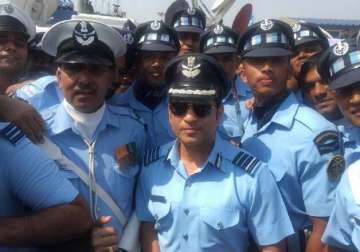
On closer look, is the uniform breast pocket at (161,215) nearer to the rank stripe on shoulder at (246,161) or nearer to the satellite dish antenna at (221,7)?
the rank stripe on shoulder at (246,161)

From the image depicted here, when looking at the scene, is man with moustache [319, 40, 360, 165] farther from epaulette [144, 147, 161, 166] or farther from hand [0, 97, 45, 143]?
hand [0, 97, 45, 143]

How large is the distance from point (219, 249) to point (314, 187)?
63cm

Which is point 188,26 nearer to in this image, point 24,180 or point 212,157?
point 212,157

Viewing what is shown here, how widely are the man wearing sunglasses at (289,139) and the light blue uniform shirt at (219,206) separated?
27 cm

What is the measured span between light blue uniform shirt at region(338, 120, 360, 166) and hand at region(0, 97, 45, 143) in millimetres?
1557

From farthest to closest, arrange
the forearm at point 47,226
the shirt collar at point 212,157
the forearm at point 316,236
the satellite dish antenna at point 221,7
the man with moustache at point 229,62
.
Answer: the satellite dish antenna at point 221,7 → the man with moustache at point 229,62 → the forearm at point 316,236 → the shirt collar at point 212,157 → the forearm at point 47,226

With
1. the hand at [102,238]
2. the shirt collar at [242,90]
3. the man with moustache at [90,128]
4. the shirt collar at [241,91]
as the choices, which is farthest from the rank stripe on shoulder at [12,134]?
the shirt collar at [242,90]

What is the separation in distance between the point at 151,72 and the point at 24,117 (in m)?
1.40

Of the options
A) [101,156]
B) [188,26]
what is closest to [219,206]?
[101,156]

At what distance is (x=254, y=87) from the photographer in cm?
324

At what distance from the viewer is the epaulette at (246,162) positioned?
2.66m

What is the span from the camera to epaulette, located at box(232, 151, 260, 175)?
2.66m

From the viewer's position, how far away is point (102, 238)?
7.41ft

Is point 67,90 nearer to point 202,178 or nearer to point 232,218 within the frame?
point 202,178
